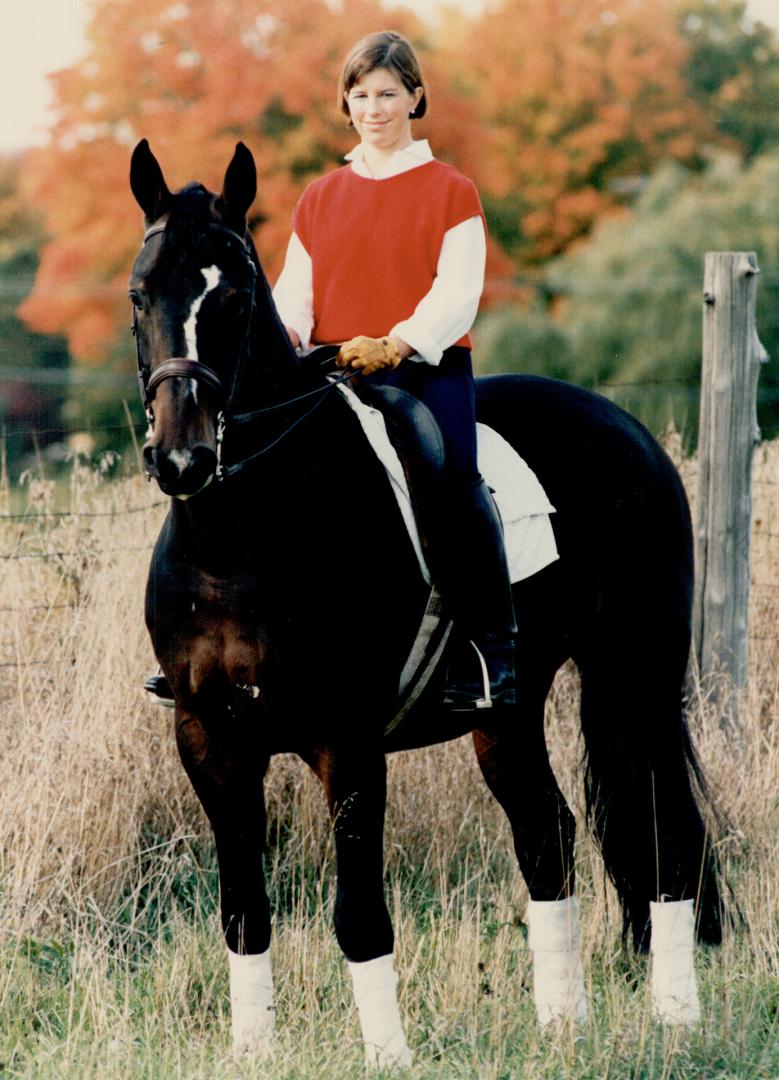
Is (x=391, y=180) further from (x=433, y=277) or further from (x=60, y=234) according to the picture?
(x=60, y=234)

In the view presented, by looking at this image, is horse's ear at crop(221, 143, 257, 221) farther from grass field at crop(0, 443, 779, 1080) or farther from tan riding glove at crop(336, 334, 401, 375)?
grass field at crop(0, 443, 779, 1080)

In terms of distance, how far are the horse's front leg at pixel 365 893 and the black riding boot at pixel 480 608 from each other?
0.37 metres

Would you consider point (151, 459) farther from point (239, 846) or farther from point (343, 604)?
point (239, 846)

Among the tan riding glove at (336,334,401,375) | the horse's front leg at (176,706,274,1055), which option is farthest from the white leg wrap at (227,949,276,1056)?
the tan riding glove at (336,334,401,375)

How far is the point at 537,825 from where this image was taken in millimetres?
4555

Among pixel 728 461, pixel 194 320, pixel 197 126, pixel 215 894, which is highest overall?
pixel 197 126

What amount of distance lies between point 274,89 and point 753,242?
359 inches

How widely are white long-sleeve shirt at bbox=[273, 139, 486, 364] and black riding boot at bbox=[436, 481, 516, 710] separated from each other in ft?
1.54

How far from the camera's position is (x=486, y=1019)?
4.26 metres

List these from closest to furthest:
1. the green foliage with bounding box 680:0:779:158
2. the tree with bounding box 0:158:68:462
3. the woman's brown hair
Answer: the woman's brown hair
the tree with bounding box 0:158:68:462
the green foliage with bounding box 680:0:779:158

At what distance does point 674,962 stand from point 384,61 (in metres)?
2.92

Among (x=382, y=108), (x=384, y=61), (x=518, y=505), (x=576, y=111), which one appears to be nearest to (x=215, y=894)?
(x=518, y=505)

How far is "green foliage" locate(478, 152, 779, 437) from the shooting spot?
2359 centimetres

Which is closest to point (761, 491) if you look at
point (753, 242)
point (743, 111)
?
point (753, 242)
